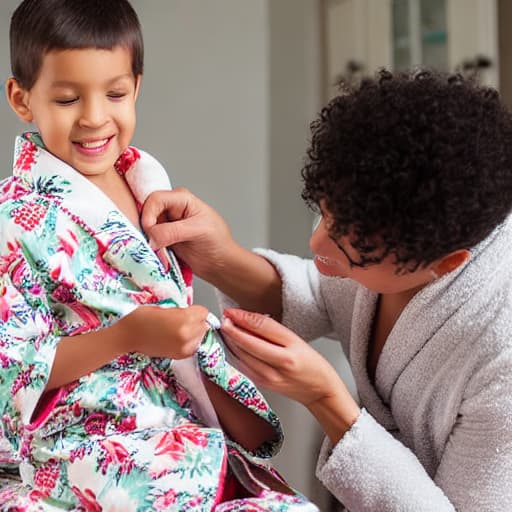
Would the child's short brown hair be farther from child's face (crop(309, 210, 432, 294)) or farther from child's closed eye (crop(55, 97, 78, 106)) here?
child's face (crop(309, 210, 432, 294))

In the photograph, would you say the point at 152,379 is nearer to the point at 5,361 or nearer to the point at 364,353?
the point at 5,361

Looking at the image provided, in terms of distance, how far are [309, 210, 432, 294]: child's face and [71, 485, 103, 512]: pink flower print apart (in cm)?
35

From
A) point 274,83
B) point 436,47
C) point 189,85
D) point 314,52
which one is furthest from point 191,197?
point 436,47

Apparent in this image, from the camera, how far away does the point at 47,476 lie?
0.87 m

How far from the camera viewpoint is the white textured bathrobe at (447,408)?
97 cm

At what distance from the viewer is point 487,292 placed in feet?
Answer: 3.25

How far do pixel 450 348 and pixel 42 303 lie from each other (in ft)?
1.55

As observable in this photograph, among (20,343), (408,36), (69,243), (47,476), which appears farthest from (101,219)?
(408,36)

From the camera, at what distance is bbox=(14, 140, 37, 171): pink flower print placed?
896 millimetres

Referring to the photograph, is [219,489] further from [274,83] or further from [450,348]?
[274,83]

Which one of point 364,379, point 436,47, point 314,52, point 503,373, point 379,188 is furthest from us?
point 436,47

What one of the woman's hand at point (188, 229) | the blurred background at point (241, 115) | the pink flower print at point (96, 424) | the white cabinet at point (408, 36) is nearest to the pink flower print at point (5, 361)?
the pink flower print at point (96, 424)

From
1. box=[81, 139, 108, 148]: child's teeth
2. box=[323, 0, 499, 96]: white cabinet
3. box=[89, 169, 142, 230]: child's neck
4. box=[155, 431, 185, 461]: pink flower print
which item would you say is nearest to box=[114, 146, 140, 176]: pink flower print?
box=[89, 169, 142, 230]: child's neck

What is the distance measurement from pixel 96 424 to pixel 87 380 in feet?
0.16
